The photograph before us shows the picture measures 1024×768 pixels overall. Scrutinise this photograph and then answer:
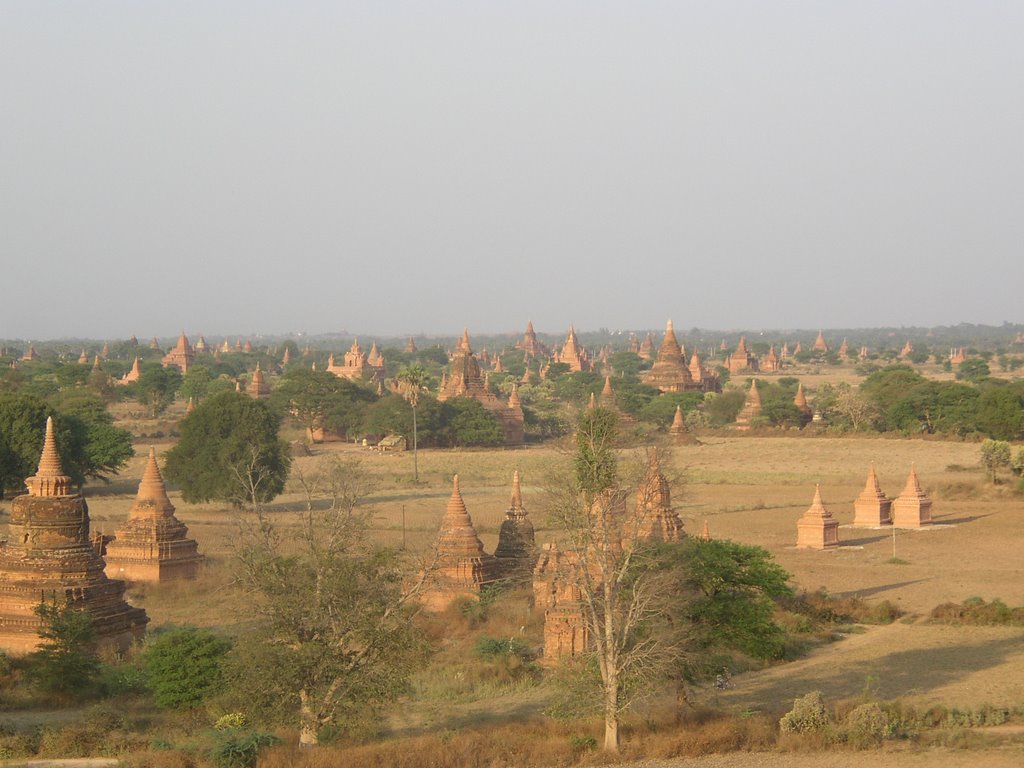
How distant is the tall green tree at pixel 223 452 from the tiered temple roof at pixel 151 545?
34.6ft

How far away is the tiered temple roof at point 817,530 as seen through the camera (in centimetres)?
3594

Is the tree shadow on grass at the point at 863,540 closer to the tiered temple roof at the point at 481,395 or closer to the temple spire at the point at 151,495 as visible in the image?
the temple spire at the point at 151,495

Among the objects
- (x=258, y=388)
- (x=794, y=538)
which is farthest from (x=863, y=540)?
(x=258, y=388)

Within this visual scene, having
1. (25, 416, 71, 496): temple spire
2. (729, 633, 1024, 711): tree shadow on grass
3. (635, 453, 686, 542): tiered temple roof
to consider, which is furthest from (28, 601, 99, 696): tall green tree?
(729, 633, 1024, 711): tree shadow on grass

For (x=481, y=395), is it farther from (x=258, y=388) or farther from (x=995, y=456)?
(x=995, y=456)

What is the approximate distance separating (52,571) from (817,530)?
19.5m

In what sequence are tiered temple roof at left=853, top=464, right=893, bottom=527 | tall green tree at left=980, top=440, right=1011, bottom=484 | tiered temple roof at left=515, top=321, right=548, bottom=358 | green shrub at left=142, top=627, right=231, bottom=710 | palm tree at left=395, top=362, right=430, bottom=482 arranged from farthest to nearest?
tiered temple roof at left=515, top=321, right=548, bottom=358 < palm tree at left=395, top=362, right=430, bottom=482 < tall green tree at left=980, top=440, right=1011, bottom=484 < tiered temple roof at left=853, top=464, right=893, bottom=527 < green shrub at left=142, top=627, right=231, bottom=710

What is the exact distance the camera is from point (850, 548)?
36219 millimetres

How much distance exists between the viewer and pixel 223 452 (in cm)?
4484

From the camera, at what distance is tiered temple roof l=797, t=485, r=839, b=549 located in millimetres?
35938

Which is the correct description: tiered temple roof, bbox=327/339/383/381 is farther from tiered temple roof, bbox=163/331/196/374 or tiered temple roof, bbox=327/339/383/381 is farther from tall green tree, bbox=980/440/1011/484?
tall green tree, bbox=980/440/1011/484

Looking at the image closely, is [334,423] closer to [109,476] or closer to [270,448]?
[109,476]

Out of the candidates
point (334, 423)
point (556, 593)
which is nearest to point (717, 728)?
point (556, 593)

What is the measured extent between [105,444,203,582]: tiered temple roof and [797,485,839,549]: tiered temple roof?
15.0 m
